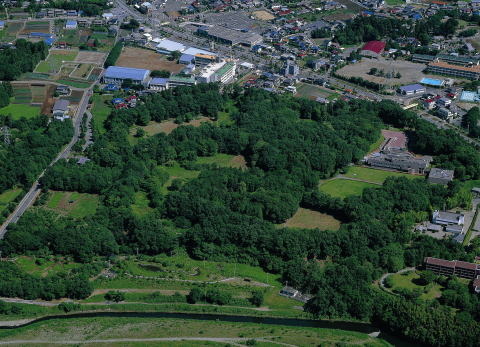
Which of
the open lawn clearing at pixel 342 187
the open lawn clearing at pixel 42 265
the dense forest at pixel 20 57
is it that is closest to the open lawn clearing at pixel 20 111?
the dense forest at pixel 20 57

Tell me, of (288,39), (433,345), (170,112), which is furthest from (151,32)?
(433,345)

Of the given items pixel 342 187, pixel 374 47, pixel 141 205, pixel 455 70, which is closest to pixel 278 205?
pixel 342 187

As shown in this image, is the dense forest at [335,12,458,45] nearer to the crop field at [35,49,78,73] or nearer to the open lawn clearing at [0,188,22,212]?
the crop field at [35,49,78,73]

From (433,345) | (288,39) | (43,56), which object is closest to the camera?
(433,345)

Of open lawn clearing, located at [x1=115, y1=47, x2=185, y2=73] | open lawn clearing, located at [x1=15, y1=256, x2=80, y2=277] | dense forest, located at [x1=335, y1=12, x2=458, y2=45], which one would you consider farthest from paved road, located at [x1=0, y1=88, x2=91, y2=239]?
dense forest, located at [x1=335, y1=12, x2=458, y2=45]

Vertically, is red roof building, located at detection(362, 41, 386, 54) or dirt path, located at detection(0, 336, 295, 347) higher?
red roof building, located at detection(362, 41, 386, 54)

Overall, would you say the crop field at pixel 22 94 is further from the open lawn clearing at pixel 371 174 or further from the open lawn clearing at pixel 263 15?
the open lawn clearing at pixel 263 15

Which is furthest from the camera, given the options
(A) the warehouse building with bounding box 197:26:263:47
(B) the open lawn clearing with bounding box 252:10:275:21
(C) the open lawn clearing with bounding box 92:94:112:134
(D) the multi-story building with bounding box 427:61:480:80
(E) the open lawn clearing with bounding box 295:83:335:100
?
(B) the open lawn clearing with bounding box 252:10:275:21

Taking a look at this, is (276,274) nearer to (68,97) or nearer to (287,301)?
(287,301)
